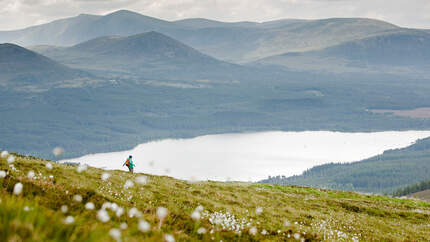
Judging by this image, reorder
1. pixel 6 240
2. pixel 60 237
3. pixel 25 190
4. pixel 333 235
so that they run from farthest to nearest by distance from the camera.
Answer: pixel 333 235, pixel 25 190, pixel 60 237, pixel 6 240

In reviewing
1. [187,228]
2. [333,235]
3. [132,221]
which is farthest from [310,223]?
[132,221]

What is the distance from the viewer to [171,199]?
1850 cm

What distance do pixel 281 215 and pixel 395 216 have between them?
14.0 metres

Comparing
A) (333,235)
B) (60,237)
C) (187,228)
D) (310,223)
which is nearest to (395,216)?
(310,223)

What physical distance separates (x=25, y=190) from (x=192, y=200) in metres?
9.77

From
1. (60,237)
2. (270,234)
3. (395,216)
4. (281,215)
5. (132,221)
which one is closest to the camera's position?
(60,237)

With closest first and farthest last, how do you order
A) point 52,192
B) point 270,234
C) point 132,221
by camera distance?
point 132,221 → point 52,192 → point 270,234

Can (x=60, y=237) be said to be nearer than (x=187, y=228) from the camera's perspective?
Yes

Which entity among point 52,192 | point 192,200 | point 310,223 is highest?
point 52,192

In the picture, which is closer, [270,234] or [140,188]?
[270,234]

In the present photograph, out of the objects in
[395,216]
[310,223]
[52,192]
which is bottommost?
[395,216]

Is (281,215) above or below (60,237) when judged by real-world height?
below

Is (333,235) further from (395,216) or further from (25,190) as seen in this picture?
(395,216)

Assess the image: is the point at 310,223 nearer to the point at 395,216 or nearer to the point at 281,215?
the point at 281,215
